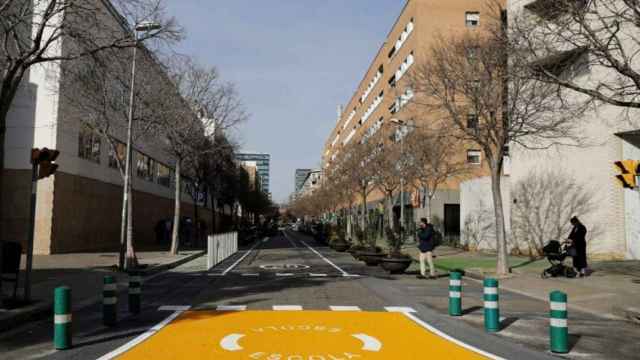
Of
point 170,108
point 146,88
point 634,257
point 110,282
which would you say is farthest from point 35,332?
point 634,257

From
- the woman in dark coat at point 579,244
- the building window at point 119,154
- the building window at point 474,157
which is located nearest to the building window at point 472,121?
the woman in dark coat at point 579,244

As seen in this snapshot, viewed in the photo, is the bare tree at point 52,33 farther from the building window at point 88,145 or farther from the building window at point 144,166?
the building window at point 144,166

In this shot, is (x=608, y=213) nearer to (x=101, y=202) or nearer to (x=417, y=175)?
(x=417, y=175)

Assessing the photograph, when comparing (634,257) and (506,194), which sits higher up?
(506,194)

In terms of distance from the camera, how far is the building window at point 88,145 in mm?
31462

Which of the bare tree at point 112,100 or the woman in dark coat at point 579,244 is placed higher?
the bare tree at point 112,100

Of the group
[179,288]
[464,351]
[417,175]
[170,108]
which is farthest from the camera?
[417,175]

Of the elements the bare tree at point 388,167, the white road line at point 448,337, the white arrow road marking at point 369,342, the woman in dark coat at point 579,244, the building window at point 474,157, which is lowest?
the white road line at point 448,337

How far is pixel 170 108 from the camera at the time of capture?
91.9 ft

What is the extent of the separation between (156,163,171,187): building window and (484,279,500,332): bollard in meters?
46.3

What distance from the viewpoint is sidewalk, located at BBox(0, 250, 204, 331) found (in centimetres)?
1048

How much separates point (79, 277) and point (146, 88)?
1012 cm

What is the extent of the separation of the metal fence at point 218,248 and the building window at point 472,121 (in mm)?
10696

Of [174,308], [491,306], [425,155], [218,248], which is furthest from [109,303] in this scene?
[425,155]
